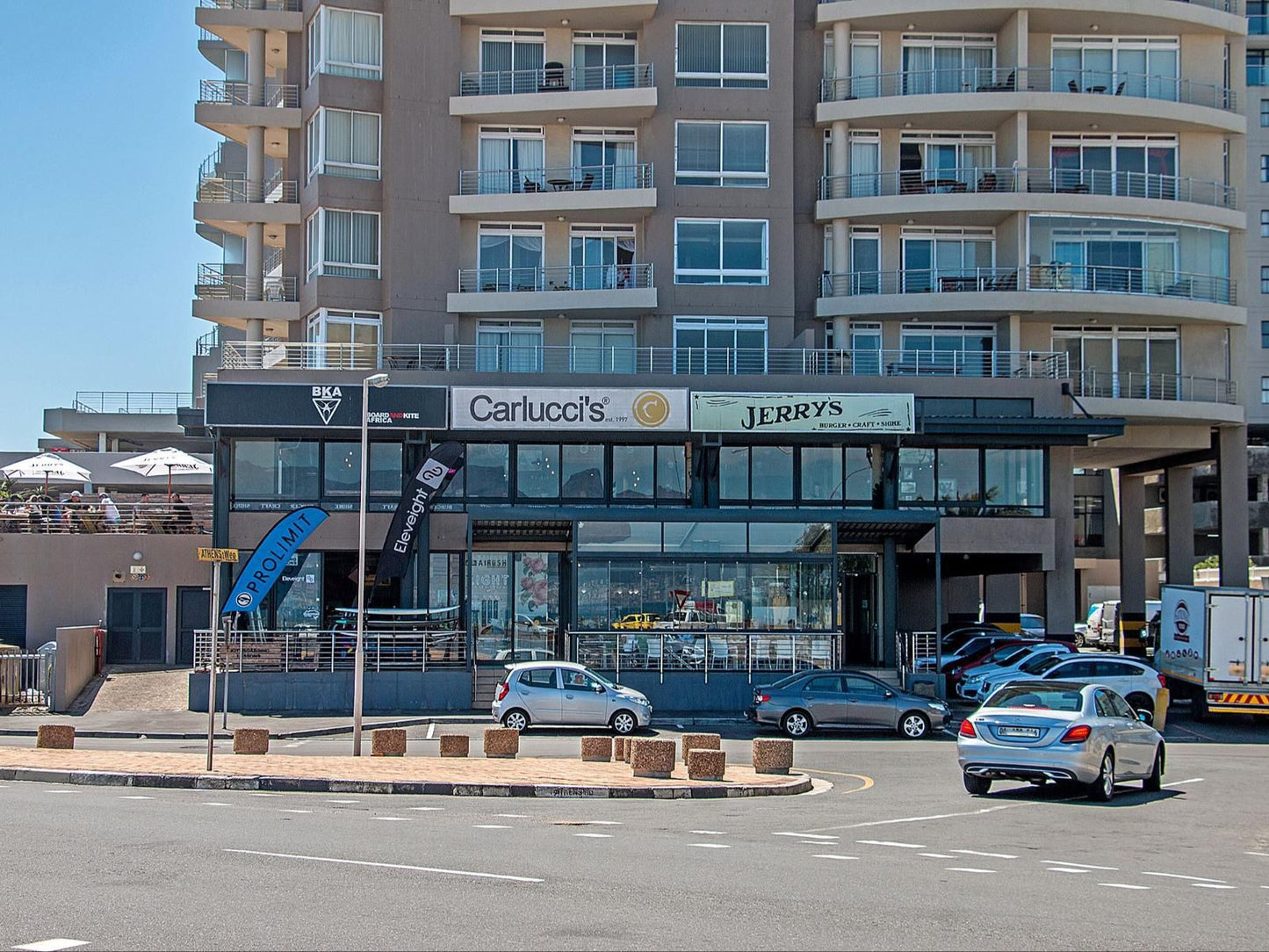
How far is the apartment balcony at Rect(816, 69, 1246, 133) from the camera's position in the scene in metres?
45.5

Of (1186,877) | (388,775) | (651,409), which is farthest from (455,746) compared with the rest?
(651,409)

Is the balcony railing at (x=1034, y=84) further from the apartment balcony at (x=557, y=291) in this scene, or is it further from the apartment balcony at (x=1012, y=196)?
the apartment balcony at (x=557, y=291)

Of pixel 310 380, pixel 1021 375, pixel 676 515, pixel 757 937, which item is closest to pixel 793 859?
pixel 757 937

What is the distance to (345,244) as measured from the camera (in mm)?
45406

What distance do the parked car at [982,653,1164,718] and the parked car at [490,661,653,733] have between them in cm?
830

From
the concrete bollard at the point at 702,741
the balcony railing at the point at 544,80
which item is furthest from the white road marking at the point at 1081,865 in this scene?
the balcony railing at the point at 544,80

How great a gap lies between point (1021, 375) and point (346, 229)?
21.3 meters

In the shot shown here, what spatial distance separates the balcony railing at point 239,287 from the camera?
1901 inches

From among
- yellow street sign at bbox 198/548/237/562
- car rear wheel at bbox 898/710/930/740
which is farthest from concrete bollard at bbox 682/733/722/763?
yellow street sign at bbox 198/548/237/562

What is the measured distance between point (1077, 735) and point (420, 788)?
8784mm

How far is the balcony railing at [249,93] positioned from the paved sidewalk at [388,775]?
98.8 feet

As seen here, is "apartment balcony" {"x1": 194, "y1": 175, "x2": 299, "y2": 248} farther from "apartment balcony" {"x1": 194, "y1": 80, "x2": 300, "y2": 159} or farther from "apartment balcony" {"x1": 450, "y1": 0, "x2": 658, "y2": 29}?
"apartment balcony" {"x1": 450, "y1": 0, "x2": 658, "y2": 29}

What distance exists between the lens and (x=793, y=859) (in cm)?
1333

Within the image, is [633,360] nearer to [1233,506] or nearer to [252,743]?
[1233,506]
